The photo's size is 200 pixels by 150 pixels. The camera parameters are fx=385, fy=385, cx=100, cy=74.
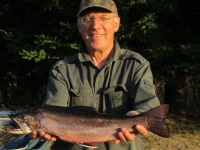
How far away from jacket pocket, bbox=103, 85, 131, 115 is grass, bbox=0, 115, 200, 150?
380cm

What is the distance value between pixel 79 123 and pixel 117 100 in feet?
1.24

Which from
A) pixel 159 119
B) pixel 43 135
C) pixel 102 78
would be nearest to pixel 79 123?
pixel 43 135

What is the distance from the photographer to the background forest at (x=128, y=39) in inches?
345

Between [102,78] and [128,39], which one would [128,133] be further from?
[128,39]

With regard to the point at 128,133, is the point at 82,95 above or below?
above

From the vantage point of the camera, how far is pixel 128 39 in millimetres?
9086

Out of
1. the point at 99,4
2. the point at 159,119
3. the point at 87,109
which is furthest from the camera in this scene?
the point at 99,4

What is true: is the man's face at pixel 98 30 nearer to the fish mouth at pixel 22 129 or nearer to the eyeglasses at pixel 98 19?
the eyeglasses at pixel 98 19

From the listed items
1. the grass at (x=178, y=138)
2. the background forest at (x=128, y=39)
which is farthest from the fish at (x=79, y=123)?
the background forest at (x=128, y=39)

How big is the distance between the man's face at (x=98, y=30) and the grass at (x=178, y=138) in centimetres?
382

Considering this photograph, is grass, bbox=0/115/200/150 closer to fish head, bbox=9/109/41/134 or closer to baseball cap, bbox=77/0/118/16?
fish head, bbox=9/109/41/134

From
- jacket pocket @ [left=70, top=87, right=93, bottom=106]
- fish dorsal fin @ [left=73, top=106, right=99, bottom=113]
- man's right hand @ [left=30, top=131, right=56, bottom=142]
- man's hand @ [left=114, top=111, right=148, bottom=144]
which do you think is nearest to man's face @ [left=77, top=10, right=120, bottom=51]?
jacket pocket @ [left=70, top=87, right=93, bottom=106]

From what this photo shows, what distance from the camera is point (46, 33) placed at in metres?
10.1

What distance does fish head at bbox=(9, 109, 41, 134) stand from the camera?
330 centimetres
